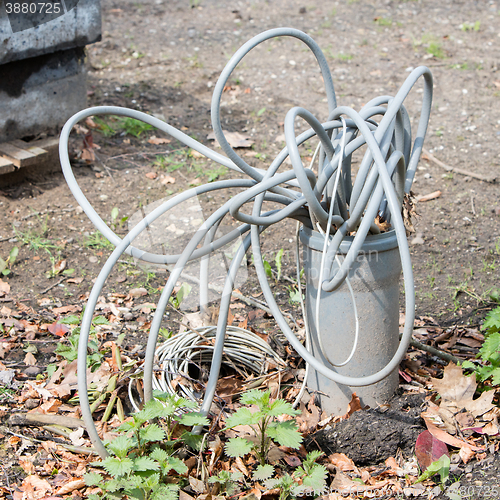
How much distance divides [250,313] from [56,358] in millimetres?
934

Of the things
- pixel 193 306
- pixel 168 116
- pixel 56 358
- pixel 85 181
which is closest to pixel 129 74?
pixel 168 116

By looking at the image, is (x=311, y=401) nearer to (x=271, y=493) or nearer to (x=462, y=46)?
(x=271, y=493)

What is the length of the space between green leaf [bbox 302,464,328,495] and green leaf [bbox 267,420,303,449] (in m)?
0.13

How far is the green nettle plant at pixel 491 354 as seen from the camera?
199cm

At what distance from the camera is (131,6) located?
6.88 metres

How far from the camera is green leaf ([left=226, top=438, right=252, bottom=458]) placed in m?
1.70

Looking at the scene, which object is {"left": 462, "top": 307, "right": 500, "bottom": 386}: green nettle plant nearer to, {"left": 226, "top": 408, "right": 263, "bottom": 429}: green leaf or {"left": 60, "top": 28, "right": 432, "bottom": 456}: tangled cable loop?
{"left": 60, "top": 28, "right": 432, "bottom": 456}: tangled cable loop

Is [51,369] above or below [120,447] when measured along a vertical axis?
below

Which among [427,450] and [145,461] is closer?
[145,461]

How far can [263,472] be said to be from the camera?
5.76 feet

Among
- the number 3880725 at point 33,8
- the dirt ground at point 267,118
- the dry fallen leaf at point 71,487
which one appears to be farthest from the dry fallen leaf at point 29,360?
the number 3880725 at point 33,8

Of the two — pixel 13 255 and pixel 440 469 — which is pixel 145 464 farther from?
pixel 13 255

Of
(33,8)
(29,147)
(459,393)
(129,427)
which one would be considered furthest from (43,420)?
(33,8)

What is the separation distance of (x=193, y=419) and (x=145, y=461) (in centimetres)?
19
